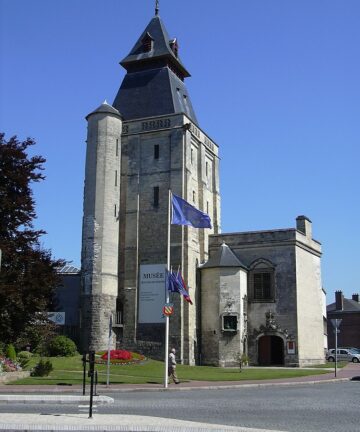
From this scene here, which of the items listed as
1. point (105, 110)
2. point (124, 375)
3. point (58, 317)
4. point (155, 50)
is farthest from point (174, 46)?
point (124, 375)

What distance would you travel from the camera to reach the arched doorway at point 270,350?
45.6 metres

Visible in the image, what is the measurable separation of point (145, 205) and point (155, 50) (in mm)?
14497

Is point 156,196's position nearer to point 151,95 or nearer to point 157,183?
point 157,183

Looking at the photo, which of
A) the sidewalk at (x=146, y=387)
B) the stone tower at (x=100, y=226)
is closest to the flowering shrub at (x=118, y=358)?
the stone tower at (x=100, y=226)

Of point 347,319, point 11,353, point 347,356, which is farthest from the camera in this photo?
point 347,319

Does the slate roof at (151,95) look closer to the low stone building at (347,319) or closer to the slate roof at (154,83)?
the slate roof at (154,83)

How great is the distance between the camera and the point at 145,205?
47.1 metres

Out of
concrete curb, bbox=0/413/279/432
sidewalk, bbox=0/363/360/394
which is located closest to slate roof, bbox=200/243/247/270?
sidewalk, bbox=0/363/360/394

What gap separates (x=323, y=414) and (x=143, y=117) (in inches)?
1465

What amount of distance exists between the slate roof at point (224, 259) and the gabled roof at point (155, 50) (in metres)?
16.9

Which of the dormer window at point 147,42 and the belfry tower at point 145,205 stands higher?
the dormer window at point 147,42

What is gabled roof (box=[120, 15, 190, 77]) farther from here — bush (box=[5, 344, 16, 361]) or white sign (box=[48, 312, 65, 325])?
bush (box=[5, 344, 16, 361])

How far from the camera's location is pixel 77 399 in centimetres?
1742

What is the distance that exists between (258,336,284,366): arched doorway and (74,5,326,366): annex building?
0.08 m
